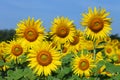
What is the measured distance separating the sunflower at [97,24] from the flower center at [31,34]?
932 mm

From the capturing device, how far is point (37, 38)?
361 inches

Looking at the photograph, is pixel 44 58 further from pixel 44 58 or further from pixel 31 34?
pixel 31 34

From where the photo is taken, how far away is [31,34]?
920cm

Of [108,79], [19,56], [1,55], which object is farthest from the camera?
[1,55]

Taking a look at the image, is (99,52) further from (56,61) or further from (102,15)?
(56,61)

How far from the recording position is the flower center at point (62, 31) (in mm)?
9633

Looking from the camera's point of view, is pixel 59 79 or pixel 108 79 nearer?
pixel 59 79

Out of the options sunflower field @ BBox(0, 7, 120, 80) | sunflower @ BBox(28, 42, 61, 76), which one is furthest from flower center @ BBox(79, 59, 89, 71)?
sunflower @ BBox(28, 42, 61, 76)

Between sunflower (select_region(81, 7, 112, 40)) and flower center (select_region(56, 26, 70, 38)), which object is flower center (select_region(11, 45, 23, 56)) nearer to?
flower center (select_region(56, 26, 70, 38))

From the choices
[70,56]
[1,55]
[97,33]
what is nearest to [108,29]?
[97,33]

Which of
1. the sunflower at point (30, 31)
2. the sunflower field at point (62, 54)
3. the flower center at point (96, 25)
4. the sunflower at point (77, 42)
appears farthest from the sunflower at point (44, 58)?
the sunflower at point (77, 42)

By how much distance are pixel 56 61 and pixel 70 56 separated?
3.94 feet

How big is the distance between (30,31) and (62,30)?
872 millimetres

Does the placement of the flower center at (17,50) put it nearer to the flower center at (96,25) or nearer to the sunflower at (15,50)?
the sunflower at (15,50)
